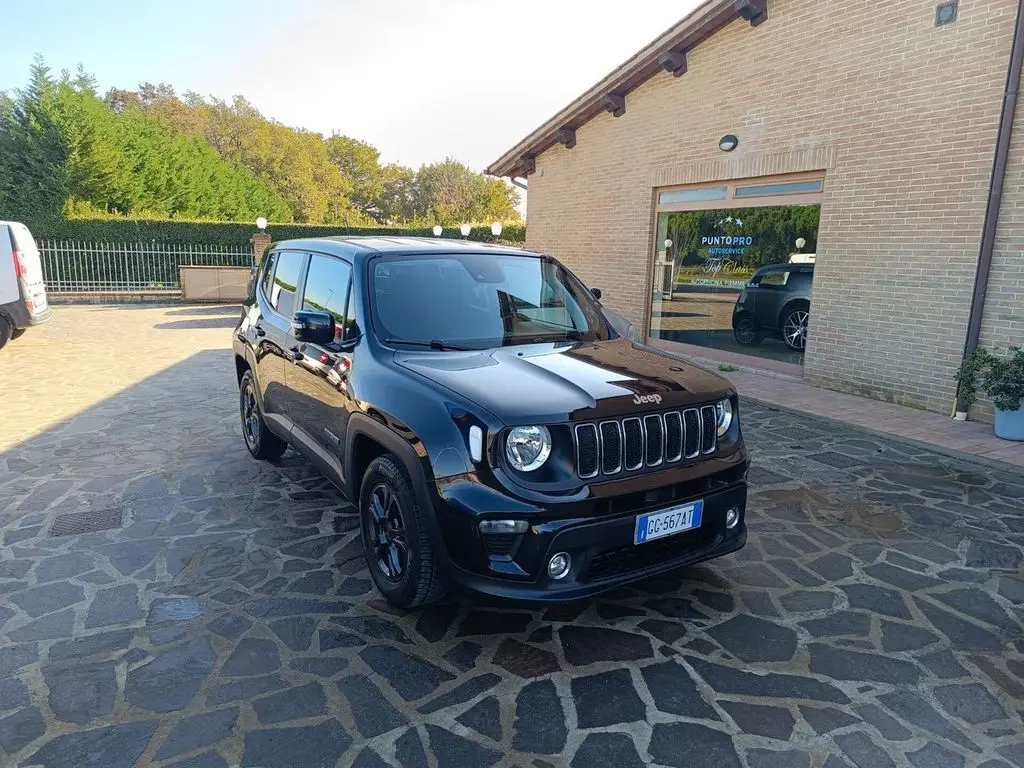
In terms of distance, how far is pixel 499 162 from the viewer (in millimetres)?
14398

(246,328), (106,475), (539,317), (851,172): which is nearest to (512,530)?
(539,317)

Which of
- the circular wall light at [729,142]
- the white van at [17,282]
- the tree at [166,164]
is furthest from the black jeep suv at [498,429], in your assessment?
the tree at [166,164]

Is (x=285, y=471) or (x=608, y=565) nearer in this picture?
(x=608, y=565)

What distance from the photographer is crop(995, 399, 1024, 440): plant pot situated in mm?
6289

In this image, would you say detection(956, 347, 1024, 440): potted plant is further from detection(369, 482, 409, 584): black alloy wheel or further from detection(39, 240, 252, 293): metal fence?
detection(39, 240, 252, 293): metal fence

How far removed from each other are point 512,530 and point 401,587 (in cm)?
79

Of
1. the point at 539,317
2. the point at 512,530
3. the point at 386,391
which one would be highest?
the point at 539,317

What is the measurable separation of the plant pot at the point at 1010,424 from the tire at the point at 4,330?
1292cm

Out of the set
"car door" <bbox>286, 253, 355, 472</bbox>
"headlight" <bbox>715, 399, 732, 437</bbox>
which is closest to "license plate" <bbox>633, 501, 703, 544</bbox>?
"headlight" <bbox>715, 399, 732, 437</bbox>

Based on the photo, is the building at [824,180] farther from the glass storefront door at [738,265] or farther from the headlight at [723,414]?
the headlight at [723,414]

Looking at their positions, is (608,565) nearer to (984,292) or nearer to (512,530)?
(512,530)

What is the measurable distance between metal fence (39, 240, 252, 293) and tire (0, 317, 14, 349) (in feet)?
33.9

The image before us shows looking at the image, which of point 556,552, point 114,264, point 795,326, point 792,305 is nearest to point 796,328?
point 795,326

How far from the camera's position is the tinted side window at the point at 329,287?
3.86m
